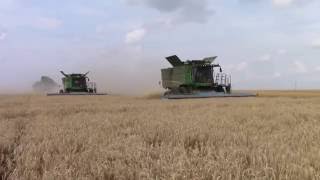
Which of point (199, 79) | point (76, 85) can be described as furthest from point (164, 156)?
point (76, 85)

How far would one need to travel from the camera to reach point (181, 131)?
8.85 metres

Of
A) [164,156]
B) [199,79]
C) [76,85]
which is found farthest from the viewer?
[76,85]

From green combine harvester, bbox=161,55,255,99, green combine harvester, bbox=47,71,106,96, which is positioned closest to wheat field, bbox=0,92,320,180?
green combine harvester, bbox=161,55,255,99

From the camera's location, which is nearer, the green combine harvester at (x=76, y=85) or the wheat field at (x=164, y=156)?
the wheat field at (x=164, y=156)

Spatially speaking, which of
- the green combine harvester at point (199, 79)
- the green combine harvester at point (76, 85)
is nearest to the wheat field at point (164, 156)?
the green combine harvester at point (199, 79)

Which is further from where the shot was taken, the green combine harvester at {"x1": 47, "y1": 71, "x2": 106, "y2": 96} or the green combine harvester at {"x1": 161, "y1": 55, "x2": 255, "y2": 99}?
the green combine harvester at {"x1": 47, "y1": 71, "x2": 106, "y2": 96}

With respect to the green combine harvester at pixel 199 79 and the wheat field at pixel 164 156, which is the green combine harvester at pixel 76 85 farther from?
the wheat field at pixel 164 156

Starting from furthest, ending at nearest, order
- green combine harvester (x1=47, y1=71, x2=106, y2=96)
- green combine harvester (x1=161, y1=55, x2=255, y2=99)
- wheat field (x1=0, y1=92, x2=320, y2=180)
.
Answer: green combine harvester (x1=47, y1=71, x2=106, y2=96) < green combine harvester (x1=161, y1=55, x2=255, y2=99) < wheat field (x1=0, y1=92, x2=320, y2=180)

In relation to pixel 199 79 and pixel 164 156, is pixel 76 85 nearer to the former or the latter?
pixel 199 79

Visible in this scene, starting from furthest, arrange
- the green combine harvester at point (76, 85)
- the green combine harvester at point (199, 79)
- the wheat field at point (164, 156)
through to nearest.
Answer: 1. the green combine harvester at point (76, 85)
2. the green combine harvester at point (199, 79)
3. the wheat field at point (164, 156)

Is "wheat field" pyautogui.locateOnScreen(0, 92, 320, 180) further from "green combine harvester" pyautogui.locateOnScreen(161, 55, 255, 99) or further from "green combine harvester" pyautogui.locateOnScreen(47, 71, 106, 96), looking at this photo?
"green combine harvester" pyautogui.locateOnScreen(47, 71, 106, 96)

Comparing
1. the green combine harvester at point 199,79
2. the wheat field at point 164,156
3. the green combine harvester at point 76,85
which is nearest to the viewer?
the wheat field at point 164,156

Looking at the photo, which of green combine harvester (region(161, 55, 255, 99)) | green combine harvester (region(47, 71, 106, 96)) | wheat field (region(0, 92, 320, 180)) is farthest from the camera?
green combine harvester (region(47, 71, 106, 96))

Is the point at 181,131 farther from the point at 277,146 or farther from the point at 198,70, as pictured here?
the point at 198,70
